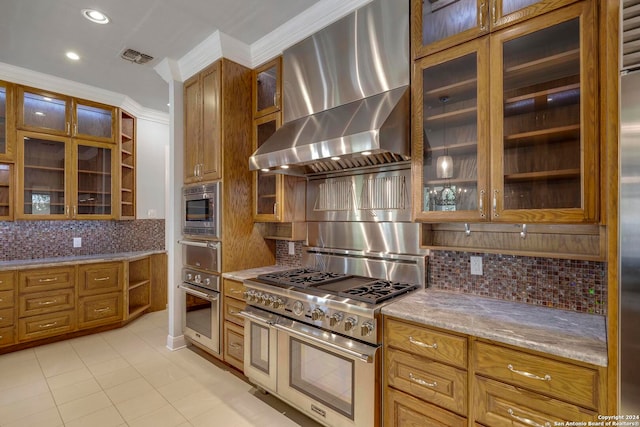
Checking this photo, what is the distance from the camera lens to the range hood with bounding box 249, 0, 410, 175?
1968 millimetres

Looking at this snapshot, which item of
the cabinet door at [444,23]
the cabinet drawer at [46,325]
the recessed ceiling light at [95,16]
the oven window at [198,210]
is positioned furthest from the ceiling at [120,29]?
the cabinet drawer at [46,325]

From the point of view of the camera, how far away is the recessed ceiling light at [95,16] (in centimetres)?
249

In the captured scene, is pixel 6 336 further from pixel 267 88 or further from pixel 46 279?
pixel 267 88

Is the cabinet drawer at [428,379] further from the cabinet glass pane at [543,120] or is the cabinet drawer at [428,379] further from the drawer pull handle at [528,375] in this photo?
the cabinet glass pane at [543,120]

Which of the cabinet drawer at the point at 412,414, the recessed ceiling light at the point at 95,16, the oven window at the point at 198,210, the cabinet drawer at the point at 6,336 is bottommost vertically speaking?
the cabinet drawer at the point at 6,336

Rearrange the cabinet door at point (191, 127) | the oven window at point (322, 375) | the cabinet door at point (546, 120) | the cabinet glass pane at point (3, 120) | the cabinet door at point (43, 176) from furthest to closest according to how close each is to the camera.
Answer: the cabinet door at point (43, 176) → the cabinet glass pane at point (3, 120) → the cabinet door at point (191, 127) → the oven window at point (322, 375) → the cabinet door at point (546, 120)

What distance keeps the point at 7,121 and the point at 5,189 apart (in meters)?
0.73

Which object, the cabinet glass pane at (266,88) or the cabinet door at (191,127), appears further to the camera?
the cabinet door at (191,127)

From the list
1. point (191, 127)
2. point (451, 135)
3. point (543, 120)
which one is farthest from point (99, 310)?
point (543, 120)

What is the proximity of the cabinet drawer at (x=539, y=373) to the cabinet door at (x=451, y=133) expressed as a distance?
2.30ft

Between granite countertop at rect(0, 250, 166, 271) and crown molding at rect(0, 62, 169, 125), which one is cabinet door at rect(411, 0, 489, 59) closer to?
crown molding at rect(0, 62, 169, 125)

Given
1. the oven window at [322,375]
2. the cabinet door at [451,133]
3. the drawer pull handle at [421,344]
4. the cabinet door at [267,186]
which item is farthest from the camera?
the cabinet door at [267,186]

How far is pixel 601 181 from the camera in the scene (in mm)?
1414

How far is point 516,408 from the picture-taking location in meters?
1.37
